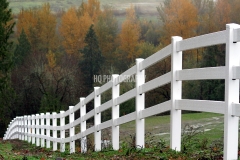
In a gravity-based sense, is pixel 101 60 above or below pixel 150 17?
below

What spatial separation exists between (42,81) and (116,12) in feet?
143

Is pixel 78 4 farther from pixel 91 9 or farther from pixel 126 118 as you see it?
pixel 126 118

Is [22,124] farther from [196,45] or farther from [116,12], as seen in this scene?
[116,12]

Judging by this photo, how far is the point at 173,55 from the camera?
6.94 metres

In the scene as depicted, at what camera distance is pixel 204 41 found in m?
6.09

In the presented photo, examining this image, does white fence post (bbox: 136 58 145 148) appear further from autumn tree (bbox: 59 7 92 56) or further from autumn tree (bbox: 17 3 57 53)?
autumn tree (bbox: 17 3 57 53)

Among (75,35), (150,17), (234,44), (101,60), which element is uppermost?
(150,17)

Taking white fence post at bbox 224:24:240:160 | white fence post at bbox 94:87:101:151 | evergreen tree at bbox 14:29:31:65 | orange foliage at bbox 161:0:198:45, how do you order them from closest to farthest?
1. white fence post at bbox 224:24:240:160
2. white fence post at bbox 94:87:101:151
3. orange foliage at bbox 161:0:198:45
4. evergreen tree at bbox 14:29:31:65

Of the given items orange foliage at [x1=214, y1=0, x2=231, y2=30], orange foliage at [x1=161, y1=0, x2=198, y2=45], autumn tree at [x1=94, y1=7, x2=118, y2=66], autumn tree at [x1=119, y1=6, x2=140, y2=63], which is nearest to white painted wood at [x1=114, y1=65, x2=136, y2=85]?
orange foliage at [x1=214, y1=0, x2=231, y2=30]

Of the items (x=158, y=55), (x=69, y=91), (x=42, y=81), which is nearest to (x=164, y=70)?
(x=69, y=91)

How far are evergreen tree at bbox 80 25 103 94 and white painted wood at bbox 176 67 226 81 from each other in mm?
49954

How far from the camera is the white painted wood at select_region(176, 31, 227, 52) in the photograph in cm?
560

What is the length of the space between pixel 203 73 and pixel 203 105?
42cm

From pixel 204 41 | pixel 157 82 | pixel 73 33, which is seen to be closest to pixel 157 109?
pixel 157 82
